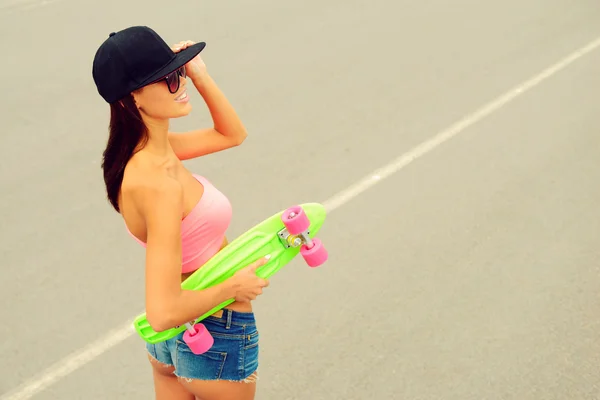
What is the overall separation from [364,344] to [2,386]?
234 cm

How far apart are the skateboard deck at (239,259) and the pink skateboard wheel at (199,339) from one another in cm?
5

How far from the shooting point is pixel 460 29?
941cm

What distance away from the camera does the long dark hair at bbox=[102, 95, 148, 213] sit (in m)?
2.62

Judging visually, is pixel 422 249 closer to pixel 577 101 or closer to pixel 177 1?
pixel 577 101

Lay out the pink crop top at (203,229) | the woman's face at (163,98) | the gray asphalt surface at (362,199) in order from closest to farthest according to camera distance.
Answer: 1. the woman's face at (163,98)
2. the pink crop top at (203,229)
3. the gray asphalt surface at (362,199)

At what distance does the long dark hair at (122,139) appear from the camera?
2617 millimetres

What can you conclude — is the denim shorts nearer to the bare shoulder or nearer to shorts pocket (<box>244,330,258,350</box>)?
shorts pocket (<box>244,330,258,350</box>)

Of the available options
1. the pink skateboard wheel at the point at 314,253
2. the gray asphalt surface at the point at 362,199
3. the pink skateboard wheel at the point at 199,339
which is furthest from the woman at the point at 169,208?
the gray asphalt surface at the point at 362,199

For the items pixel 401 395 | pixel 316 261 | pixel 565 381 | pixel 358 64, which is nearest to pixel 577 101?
pixel 358 64

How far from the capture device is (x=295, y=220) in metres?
2.86

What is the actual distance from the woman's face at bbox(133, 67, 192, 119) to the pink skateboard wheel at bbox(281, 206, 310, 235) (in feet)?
1.93

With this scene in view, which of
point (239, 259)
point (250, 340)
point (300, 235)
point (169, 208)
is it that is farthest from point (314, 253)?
point (169, 208)

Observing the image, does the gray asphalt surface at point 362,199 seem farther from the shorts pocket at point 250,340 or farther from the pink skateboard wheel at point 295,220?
the pink skateboard wheel at point 295,220

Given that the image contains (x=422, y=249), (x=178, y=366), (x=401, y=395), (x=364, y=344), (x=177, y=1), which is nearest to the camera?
(x=178, y=366)
